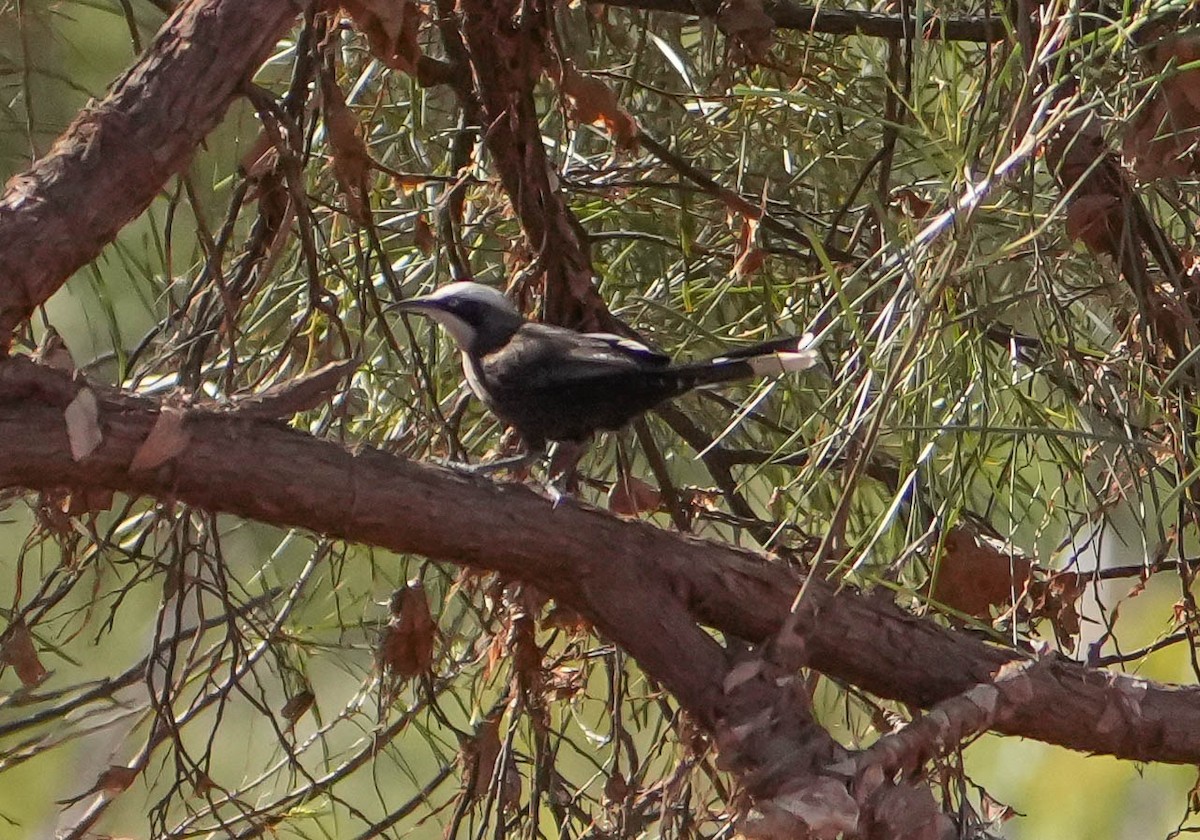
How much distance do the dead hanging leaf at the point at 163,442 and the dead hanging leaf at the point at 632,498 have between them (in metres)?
0.99

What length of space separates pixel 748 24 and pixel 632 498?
81 centimetres

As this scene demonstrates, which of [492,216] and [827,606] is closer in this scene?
[827,606]

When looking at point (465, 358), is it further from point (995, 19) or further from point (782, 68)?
point (995, 19)

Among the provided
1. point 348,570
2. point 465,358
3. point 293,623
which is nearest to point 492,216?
point 465,358

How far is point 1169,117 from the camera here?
5.91 ft

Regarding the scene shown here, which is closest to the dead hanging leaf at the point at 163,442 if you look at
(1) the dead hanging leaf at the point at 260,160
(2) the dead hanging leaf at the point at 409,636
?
(1) the dead hanging leaf at the point at 260,160

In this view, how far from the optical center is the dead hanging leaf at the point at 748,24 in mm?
2346

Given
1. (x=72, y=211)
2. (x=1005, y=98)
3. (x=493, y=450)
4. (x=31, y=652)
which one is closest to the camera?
(x=72, y=211)

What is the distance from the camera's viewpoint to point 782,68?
263cm

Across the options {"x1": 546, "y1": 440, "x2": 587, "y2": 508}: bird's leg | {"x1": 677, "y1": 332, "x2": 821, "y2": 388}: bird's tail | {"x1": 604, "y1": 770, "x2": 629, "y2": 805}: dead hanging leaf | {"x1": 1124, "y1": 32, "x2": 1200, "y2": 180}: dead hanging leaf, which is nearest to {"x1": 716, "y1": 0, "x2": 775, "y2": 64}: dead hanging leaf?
{"x1": 677, "y1": 332, "x2": 821, "y2": 388}: bird's tail

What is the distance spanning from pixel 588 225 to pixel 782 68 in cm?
68

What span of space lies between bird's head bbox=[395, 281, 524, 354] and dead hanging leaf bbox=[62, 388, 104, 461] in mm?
1070

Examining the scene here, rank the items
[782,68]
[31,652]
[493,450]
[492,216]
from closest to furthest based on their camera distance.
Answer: [31,652]
[782,68]
[492,216]
[493,450]

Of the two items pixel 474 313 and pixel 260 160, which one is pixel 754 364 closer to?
pixel 474 313
